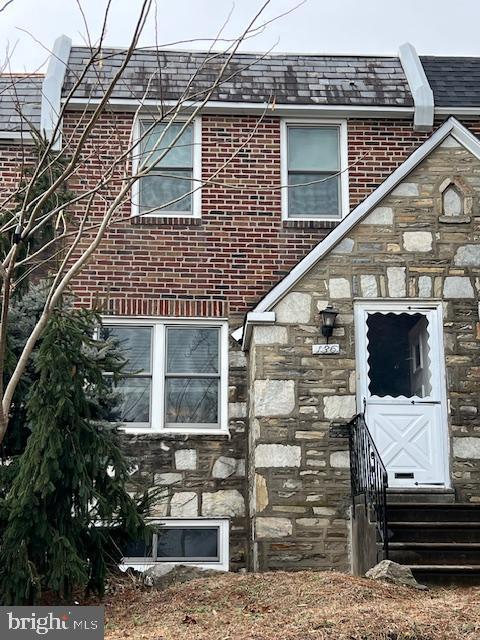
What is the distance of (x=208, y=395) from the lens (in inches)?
458

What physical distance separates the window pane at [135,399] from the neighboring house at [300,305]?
0.02 metres

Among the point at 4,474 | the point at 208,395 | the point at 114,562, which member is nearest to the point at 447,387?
the point at 208,395

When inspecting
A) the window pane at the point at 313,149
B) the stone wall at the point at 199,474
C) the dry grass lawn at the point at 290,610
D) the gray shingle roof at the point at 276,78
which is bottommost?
the dry grass lawn at the point at 290,610

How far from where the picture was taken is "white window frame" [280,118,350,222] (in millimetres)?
12328

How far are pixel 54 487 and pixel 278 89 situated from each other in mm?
7318

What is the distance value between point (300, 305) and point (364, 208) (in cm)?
126

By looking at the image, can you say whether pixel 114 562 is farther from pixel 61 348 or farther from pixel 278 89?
pixel 278 89

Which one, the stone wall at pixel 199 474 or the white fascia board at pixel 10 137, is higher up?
the white fascia board at pixel 10 137


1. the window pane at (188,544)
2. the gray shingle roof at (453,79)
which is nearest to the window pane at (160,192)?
the gray shingle roof at (453,79)

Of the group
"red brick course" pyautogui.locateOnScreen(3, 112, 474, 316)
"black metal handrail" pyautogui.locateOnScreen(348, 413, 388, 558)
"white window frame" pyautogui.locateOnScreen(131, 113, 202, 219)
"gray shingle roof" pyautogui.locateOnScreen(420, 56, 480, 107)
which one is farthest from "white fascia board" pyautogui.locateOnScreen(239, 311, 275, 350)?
"gray shingle roof" pyautogui.locateOnScreen(420, 56, 480, 107)

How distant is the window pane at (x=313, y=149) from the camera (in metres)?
12.6

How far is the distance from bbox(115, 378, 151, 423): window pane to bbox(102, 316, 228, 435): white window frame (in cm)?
8

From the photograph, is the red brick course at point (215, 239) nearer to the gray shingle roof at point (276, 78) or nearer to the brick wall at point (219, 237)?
the brick wall at point (219, 237)

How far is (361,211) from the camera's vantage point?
33.9 feet
